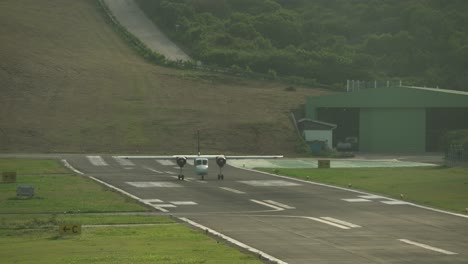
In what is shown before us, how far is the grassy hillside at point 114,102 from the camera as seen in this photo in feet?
362

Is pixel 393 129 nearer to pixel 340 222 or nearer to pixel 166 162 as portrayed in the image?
pixel 166 162

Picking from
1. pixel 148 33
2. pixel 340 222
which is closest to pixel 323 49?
pixel 148 33

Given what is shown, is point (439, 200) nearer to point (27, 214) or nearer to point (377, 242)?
point (377, 242)

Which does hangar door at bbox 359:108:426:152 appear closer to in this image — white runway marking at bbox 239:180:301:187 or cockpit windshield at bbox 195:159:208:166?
white runway marking at bbox 239:180:301:187

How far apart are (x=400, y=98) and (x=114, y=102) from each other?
3768cm

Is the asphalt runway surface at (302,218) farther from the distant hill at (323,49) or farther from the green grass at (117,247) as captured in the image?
the distant hill at (323,49)

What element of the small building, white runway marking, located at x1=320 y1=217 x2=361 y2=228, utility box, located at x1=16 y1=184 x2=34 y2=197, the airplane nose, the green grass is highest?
the small building

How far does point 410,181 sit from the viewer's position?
72.0 m

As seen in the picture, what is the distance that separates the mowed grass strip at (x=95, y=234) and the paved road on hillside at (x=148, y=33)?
105443mm

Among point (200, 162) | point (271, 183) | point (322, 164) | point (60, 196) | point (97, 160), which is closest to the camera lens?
point (60, 196)

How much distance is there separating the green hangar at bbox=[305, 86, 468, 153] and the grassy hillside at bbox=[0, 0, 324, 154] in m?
9.07

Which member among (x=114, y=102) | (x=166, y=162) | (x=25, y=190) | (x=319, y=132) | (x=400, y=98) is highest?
(x=400, y=98)

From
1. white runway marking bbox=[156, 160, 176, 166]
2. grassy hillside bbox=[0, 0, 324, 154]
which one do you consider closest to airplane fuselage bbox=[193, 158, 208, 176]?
white runway marking bbox=[156, 160, 176, 166]

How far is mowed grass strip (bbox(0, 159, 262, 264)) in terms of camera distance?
3603 centimetres
